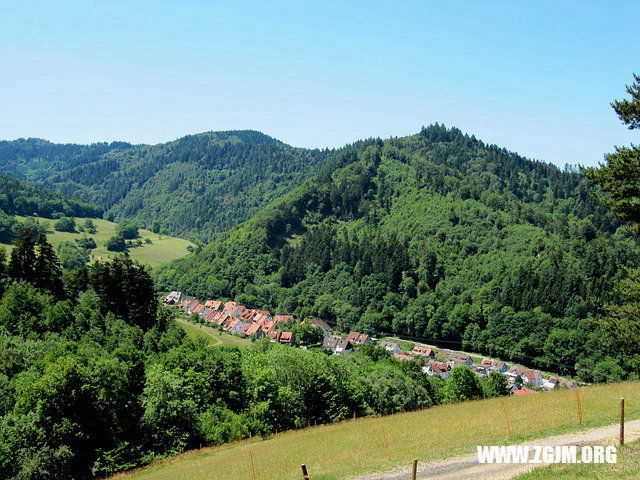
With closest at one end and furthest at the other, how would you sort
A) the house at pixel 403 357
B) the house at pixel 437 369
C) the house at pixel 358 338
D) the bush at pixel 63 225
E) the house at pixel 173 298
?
the house at pixel 437 369, the house at pixel 403 357, the house at pixel 358 338, the house at pixel 173 298, the bush at pixel 63 225

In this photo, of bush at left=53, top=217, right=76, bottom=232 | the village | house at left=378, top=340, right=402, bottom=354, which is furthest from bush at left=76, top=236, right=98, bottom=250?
house at left=378, top=340, right=402, bottom=354

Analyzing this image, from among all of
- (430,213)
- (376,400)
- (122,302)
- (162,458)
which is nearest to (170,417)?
(162,458)

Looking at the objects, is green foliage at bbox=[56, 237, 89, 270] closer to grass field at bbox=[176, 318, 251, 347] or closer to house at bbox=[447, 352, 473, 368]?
grass field at bbox=[176, 318, 251, 347]

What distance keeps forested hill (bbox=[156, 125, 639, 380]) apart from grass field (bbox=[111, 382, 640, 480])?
236 feet

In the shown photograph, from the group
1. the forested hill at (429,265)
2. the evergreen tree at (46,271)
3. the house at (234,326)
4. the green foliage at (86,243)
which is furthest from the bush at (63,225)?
the evergreen tree at (46,271)

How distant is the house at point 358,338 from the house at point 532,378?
34.0 m

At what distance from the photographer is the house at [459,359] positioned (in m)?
95.7

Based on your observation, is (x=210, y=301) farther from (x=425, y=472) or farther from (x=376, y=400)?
(x=425, y=472)

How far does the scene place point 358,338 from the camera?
111 metres

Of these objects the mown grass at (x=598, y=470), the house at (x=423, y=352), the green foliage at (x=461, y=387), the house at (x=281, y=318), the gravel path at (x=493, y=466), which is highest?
the mown grass at (x=598, y=470)

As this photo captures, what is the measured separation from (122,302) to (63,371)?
26.2m

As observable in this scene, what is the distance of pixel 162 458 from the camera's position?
29094 millimetres

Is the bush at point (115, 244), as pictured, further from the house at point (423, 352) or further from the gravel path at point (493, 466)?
the gravel path at point (493, 466)

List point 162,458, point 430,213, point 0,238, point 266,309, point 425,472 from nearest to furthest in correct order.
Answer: point 425,472 < point 162,458 < point 266,309 < point 0,238 < point 430,213
